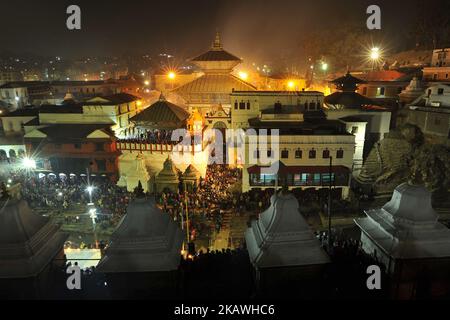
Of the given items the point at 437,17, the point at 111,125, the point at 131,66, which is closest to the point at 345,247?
the point at 111,125

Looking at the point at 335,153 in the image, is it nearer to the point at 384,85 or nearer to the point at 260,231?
the point at 260,231

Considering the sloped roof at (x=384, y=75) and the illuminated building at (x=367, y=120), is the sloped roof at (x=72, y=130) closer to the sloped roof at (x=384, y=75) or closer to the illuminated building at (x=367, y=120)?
the illuminated building at (x=367, y=120)

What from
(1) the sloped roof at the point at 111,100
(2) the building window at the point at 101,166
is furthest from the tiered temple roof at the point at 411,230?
(1) the sloped roof at the point at 111,100

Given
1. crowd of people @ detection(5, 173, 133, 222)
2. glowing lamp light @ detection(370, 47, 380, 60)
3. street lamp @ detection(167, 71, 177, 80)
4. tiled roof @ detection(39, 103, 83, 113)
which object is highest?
glowing lamp light @ detection(370, 47, 380, 60)

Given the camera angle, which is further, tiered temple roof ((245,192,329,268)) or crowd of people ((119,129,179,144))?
crowd of people ((119,129,179,144))

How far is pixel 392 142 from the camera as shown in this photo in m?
29.7

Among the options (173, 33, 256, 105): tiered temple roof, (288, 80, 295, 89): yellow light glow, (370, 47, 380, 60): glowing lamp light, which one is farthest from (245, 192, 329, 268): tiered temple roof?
(370, 47, 380, 60): glowing lamp light

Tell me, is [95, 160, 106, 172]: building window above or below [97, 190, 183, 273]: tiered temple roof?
below

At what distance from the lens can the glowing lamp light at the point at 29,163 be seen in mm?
32062

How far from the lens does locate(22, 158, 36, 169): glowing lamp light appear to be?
3206 centimetres

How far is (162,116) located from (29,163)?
43.2 feet

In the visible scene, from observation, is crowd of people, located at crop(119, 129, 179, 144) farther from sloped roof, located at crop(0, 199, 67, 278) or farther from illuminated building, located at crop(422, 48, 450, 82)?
illuminated building, located at crop(422, 48, 450, 82)

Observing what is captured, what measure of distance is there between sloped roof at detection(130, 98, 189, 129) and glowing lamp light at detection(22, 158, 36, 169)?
1006 centimetres
